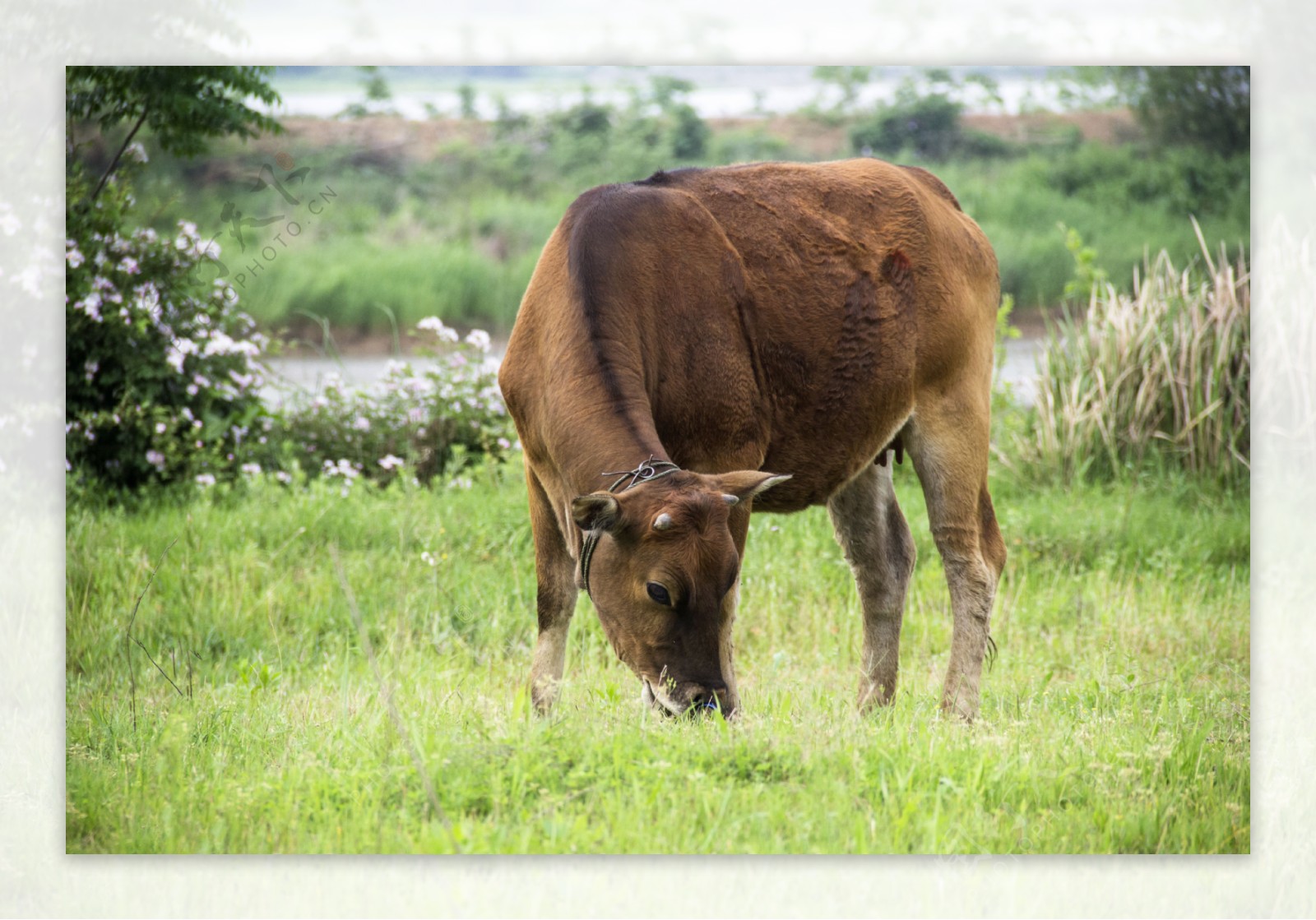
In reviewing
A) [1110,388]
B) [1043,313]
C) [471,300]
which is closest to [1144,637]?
[1110,388]

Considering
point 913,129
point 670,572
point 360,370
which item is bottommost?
point 670,572

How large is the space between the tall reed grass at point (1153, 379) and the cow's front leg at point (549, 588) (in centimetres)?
227

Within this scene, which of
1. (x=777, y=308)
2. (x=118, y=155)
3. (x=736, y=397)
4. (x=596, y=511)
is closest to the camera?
(x=596, y=511)

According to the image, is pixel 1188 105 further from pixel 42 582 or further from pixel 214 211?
pixel 42 582

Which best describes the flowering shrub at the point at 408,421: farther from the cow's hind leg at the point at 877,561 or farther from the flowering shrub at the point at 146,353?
the cow's hind leg at the point at 877,561

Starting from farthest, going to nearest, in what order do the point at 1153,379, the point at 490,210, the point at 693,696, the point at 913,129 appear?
the point at 490,210 < the point at 1153,379 < the point at 913,129 < the point at 693,696

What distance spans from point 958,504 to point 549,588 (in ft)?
4.55

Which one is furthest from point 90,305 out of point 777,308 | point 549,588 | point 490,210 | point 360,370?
point 777,308

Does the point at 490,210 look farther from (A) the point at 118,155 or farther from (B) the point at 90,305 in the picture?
(B) the point at 90,305

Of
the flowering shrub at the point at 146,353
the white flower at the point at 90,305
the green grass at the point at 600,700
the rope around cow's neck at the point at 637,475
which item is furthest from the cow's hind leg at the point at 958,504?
the white flower at the point at 90,305

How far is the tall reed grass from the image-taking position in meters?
5.05

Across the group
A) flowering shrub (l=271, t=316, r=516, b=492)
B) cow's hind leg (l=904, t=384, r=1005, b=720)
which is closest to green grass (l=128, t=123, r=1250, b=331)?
flowering shrub (l=271, t=316, r=516, b=492)

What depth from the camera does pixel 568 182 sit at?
19.4 ft

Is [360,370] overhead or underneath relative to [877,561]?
overhead
